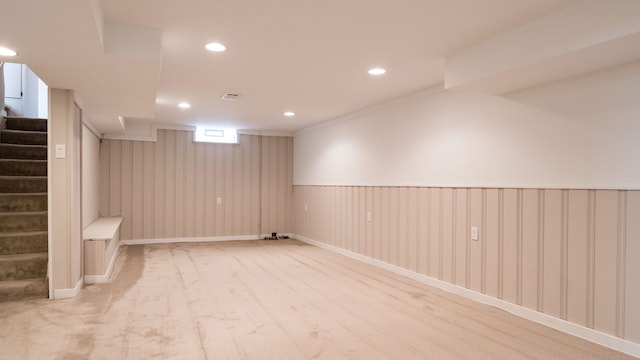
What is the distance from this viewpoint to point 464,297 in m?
4.21

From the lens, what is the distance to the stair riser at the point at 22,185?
4910 millimetres

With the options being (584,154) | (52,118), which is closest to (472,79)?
(584,154)

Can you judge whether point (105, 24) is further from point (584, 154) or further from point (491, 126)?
point (584, 154)

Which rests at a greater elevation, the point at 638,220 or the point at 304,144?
the point at 304,144

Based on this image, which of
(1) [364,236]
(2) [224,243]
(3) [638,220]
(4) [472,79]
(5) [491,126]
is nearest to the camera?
(3) [638,220]

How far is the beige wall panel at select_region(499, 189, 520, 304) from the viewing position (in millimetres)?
3693

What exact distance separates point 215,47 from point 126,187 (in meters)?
5.23

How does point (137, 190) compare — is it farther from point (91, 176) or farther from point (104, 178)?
point (91, 176)

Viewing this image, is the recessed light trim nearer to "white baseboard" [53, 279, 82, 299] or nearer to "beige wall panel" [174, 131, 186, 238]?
"white baseboard" [53, 279, 82, 299]

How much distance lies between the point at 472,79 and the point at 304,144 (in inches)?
209

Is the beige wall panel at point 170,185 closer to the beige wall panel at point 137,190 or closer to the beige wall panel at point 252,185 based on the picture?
the beige wall panel at point 137,190

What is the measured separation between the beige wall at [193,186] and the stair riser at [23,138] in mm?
1642

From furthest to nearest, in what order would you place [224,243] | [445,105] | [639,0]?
[224,243] → [445,105] → [639,0]

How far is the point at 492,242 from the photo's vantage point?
394 cm
